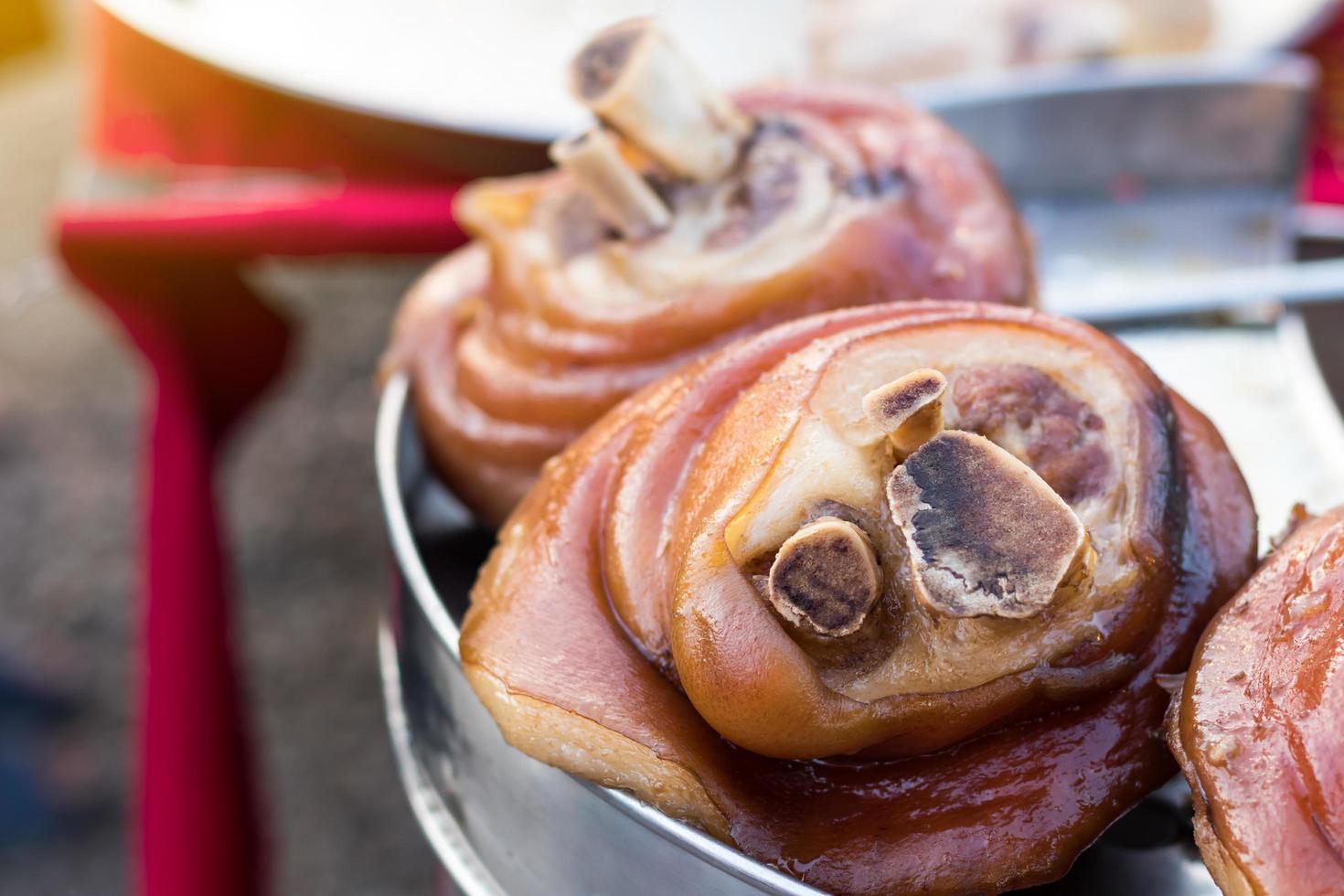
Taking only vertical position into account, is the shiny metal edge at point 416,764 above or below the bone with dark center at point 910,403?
below

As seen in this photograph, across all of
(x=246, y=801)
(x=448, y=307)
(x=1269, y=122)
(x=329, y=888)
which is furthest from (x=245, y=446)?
(x=1269, y=122)

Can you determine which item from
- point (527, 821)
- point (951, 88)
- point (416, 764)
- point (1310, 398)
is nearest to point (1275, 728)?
point (527, 821)

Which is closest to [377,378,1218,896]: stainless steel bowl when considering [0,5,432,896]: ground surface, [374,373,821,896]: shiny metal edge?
[374,373,821,896]: shiny metal edge

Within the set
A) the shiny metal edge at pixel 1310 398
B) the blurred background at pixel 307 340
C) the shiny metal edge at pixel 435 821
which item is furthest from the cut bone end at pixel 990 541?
the blurred background at pixel 307 340

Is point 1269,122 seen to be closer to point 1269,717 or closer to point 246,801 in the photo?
point 1269,717

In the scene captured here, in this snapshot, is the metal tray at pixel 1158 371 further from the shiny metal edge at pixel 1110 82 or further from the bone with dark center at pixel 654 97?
the bone with dark center at pixel 654 97

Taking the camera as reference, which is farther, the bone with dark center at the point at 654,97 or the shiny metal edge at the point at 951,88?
the shiny metal edge at the point at 951,88
